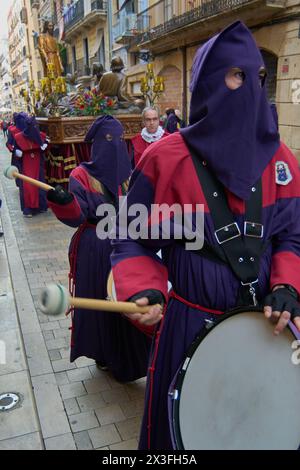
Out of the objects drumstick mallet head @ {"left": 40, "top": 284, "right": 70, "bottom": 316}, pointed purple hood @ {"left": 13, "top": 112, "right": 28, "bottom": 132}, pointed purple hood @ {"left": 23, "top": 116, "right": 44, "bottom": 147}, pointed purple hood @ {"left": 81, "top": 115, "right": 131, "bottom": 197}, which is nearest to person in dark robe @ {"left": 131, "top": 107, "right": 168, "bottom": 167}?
pointed purple hood @ {"left": 81, "top": 115, "right": 131, "bottom": 197}

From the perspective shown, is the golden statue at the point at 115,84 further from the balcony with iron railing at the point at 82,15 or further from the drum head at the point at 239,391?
the balcony with iron railing at the point at 82,15

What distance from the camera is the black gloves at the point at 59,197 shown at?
290 centimetres

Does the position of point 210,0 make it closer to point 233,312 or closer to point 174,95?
point 174,95

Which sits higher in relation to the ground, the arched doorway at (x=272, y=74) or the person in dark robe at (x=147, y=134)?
the arched doorway at (x=272, y=74)

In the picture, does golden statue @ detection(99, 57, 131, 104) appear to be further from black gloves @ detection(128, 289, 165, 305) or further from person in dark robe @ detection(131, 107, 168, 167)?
black gloves @ detection(128, 289, 165, 305)

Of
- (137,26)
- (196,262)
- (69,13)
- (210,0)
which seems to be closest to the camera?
(196,262)

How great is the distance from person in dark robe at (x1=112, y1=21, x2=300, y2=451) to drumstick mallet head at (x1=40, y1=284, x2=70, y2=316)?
1.37 feet

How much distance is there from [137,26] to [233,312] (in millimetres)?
20796

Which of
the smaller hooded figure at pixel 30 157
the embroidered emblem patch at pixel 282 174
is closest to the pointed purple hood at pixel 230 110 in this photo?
the embroidered emblem patch at pixel 282 174

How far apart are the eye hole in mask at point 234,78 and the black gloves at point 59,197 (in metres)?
1.52

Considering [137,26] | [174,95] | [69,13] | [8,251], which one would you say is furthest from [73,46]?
[8,251]

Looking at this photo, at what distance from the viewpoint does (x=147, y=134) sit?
6523 mm
